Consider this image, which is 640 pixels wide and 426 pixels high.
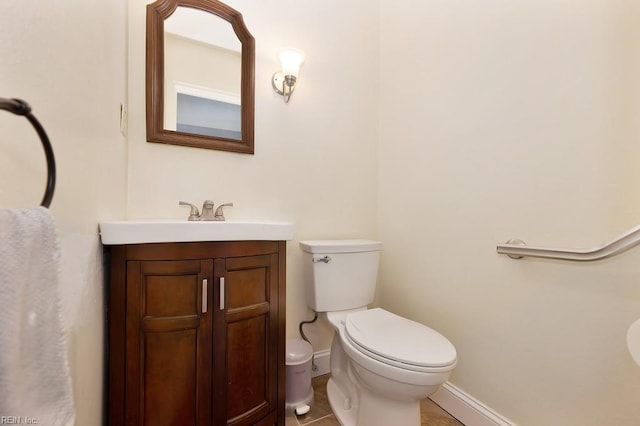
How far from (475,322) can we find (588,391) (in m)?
0.38

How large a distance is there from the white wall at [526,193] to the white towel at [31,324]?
130cm

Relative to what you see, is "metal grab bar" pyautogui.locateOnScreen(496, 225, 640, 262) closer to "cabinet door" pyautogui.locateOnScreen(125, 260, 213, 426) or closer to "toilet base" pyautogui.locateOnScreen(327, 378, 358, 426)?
"toilet base" pyautogui.locateOnScreen(327, 378, 358, 426)

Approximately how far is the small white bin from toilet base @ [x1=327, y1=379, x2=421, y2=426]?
137 millimetres

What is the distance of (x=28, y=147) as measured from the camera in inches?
16.8

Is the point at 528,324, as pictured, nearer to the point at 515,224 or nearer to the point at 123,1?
the point at 515,224

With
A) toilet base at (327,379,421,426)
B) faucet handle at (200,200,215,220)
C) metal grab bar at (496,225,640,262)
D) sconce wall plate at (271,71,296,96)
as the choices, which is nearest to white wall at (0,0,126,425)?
faucet handle at (200,200,215,220)

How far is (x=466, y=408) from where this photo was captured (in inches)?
47.0

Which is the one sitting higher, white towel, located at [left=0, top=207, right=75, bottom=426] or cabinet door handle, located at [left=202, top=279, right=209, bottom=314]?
white towel, located at [left=0, top=207, right=75, bottom=426]

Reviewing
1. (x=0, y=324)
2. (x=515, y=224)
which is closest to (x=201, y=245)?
(x=0, y=324)

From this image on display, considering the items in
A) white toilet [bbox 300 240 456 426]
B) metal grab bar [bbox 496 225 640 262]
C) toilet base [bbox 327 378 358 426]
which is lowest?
toilet base [bbox 327 378 358 426]

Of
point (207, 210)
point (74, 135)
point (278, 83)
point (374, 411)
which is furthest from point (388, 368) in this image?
point (278, 83)

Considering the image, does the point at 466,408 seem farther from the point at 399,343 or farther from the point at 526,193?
the point at 526,193

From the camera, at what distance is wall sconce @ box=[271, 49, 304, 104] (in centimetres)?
141

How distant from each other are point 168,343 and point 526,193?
138cm
